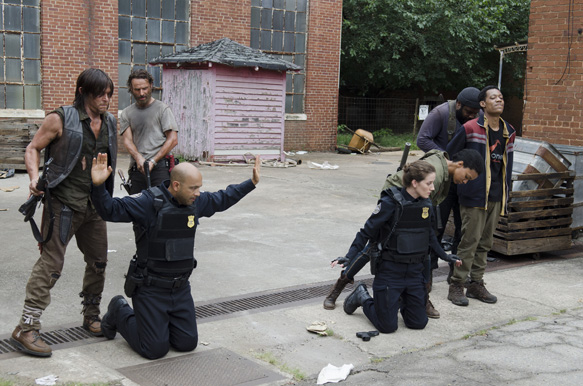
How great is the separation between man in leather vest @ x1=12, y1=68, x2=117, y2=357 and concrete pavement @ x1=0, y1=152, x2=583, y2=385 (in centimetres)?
33

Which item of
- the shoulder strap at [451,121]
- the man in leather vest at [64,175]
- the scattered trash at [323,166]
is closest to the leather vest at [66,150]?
the man in leather vest at [64,175]

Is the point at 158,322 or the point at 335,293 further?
the point at 335,293

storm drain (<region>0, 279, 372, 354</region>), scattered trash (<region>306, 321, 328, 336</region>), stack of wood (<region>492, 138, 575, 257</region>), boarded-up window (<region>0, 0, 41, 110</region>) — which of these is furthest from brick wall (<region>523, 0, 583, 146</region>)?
boarded-up window (<region>0, 0, 41, 110</region>)

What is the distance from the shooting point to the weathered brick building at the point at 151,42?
51.6ft

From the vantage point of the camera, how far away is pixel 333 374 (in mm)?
4434

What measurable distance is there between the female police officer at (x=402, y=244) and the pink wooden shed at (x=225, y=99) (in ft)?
35.6

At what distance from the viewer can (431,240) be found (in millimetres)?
5457

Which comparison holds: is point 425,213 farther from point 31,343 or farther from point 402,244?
point 31,343

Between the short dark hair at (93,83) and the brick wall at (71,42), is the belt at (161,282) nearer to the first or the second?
the short dark hair at (93,83)

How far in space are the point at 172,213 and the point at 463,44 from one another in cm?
2348

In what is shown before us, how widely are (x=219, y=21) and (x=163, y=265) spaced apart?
1465 centimetres

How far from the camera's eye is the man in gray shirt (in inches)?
251

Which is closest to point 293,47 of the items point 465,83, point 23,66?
point 23,66

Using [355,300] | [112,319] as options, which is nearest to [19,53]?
[112,319]
